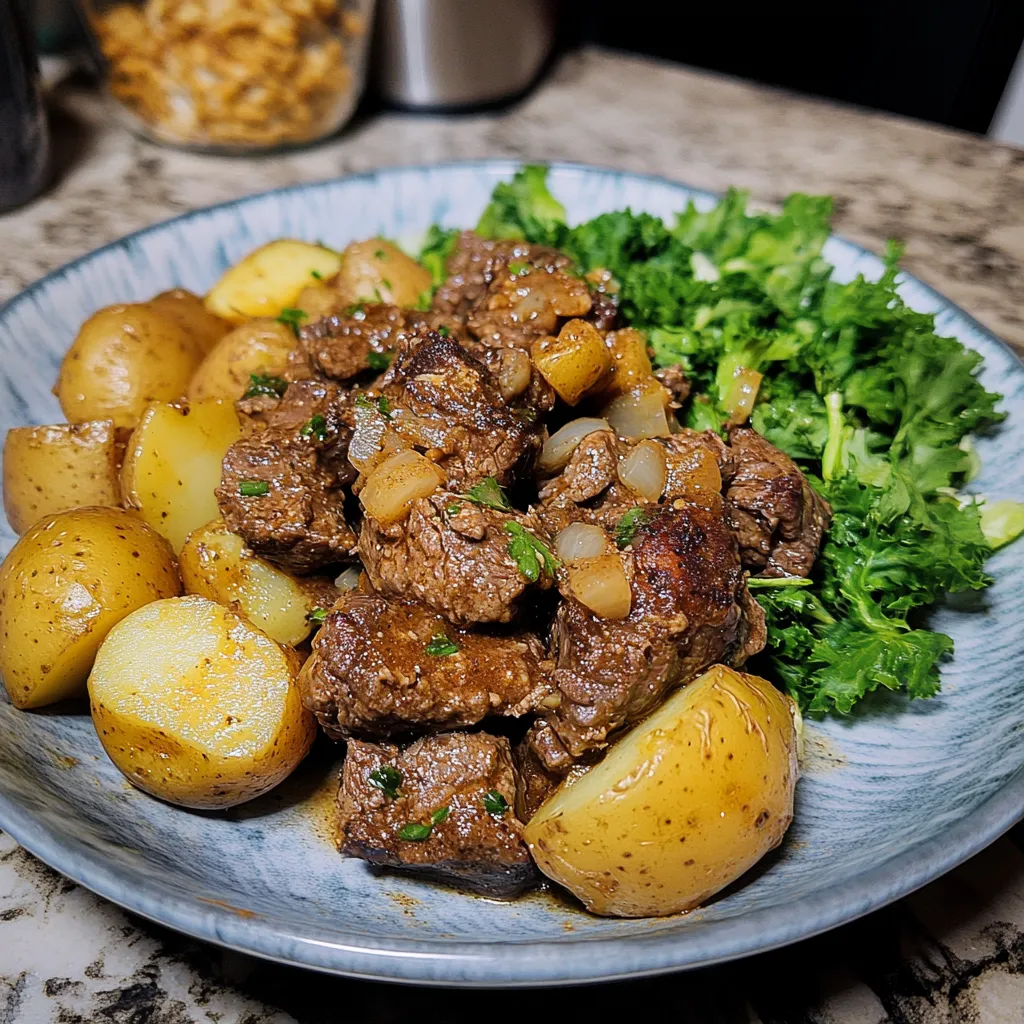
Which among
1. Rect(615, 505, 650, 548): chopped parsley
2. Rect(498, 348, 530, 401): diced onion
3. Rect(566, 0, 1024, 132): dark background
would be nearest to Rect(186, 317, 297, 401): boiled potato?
Rect(498, 348, 530, 401): diced onion

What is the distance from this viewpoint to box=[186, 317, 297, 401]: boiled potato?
99.3 inches

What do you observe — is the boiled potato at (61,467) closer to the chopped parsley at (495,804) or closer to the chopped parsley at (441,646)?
the chopped parsley at (441,646)

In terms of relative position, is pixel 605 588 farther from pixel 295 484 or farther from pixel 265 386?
pixel 265 386

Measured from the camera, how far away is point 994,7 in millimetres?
5398

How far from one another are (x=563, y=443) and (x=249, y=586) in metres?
0.72

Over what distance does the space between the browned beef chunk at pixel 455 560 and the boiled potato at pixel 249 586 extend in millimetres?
301

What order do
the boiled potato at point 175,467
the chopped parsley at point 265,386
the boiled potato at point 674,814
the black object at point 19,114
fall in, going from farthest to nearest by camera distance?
1. the black object at point 19,114
2. the chopped parsley at point 265,386
3. the boiled potato at point 175,467
4. the boiled potato at point 674,814

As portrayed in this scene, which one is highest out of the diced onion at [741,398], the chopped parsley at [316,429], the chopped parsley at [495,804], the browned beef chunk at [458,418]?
the browned beef chunk at [458,418]

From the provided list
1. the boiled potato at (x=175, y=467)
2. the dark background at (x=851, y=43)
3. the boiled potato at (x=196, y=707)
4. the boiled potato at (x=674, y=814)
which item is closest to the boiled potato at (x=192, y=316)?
the boiled potato at (x=175, y=467)

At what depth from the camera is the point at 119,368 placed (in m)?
2.46

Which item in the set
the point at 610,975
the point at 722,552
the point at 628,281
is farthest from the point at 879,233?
the point at 610,975

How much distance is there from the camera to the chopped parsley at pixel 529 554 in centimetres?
180

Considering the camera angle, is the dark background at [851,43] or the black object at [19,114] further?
the dark background at [851,43]

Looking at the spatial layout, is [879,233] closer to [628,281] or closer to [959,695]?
[628,281]
